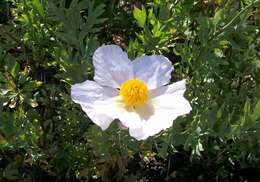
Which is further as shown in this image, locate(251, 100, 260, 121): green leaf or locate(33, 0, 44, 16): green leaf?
locate(33, 0, 44, 16): green leaf

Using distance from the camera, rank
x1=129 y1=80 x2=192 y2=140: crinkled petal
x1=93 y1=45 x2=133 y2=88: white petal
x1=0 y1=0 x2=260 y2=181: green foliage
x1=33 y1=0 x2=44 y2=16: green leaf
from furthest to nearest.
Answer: x1=33 y1=0 x2=44 y2=16: green leaf → x1=0 y1=0 x2=260 y2=181: green foliage → x1=93 y1=45 x2=133 y2=88: white petal → x1=129 y1=80 x2=192 y2=140: crinkled petal

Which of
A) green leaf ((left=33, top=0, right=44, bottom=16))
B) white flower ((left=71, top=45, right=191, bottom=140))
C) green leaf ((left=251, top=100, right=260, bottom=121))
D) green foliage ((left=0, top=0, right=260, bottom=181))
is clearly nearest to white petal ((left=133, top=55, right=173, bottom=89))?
white flower ((left=71, top=45, right=191, bottom=140))

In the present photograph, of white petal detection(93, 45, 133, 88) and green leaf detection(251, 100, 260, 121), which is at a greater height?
white petal detection(93, 45, 133, 88)

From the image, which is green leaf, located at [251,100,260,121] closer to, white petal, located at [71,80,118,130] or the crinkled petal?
the crinkled petal

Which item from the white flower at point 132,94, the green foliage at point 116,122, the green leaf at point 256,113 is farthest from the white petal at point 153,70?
the green leaf at point 256,113

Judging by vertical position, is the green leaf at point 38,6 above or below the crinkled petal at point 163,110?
above

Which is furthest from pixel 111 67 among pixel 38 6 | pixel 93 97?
pixel 38 6

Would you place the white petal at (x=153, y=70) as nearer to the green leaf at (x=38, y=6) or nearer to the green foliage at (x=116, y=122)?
the green foliage at (x=116, y=122)
